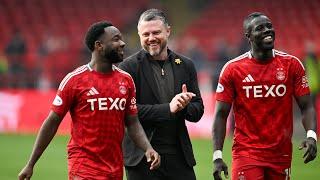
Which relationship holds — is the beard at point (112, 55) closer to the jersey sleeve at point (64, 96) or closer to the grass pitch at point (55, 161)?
the jersey sleeve at point (64, 96)

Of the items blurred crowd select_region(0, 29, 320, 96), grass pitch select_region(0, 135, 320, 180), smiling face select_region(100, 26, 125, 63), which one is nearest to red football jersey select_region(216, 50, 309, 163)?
smiling face select_region(100, 26, 125, 63)

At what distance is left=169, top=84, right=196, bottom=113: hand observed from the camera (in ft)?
22.3

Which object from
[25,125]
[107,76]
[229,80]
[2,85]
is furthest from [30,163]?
[2,85]

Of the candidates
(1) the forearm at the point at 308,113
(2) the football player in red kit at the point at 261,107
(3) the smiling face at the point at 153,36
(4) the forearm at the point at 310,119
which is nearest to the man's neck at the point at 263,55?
(2) the football player in red kit at the point at 261,107

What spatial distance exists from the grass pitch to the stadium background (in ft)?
0.07

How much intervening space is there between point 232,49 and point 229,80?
58.2ft

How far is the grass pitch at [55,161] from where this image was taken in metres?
13.0

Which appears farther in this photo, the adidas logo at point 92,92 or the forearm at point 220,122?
the forearm at point 220,122

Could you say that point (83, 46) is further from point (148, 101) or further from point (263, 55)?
point (263, 55)

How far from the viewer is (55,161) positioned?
595 inches

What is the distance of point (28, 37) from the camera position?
29.2m

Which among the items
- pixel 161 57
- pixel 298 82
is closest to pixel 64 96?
pixel 161 57

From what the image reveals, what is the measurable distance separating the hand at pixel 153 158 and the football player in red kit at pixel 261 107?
54cm

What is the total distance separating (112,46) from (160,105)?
28.4 inches
